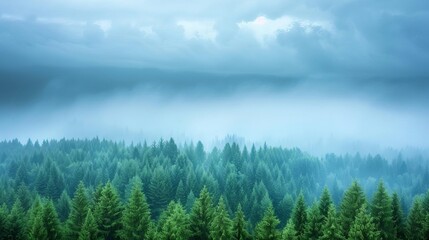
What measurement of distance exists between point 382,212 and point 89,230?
3730 cm

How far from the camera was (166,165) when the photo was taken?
114m

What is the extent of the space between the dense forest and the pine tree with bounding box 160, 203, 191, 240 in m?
0.12

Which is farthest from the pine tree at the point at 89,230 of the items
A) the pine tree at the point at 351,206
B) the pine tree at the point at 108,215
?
the pine tree at the point at 351,206

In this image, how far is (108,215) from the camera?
192ft

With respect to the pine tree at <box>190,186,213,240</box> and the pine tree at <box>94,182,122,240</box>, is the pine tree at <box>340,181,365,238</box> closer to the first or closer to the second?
the pine tree at <box>190,186,213,240</box>

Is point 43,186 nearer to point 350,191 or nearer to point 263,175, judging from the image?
point 263,175

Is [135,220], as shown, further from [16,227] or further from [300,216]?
[300,216]

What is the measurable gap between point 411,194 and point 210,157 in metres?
72.7

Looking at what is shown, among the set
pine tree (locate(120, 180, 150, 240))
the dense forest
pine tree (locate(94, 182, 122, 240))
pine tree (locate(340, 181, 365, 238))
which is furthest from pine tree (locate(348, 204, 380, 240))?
pine tree (locate(94, 182, 122, 240))

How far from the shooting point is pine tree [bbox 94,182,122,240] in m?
58.0

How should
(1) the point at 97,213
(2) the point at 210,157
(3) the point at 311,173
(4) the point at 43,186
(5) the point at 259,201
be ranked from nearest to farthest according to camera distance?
(1) the point at 97,213
(5) the point at 259,201
(4) the point at 43,186
(2) the point at 210,157
(3) the point at 311,173

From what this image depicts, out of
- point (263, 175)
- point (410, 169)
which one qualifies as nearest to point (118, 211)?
point (263, 175)

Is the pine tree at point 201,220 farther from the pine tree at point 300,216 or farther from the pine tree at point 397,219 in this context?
the pine tree at point 397,219

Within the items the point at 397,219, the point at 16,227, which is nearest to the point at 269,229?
the point at 397,219
